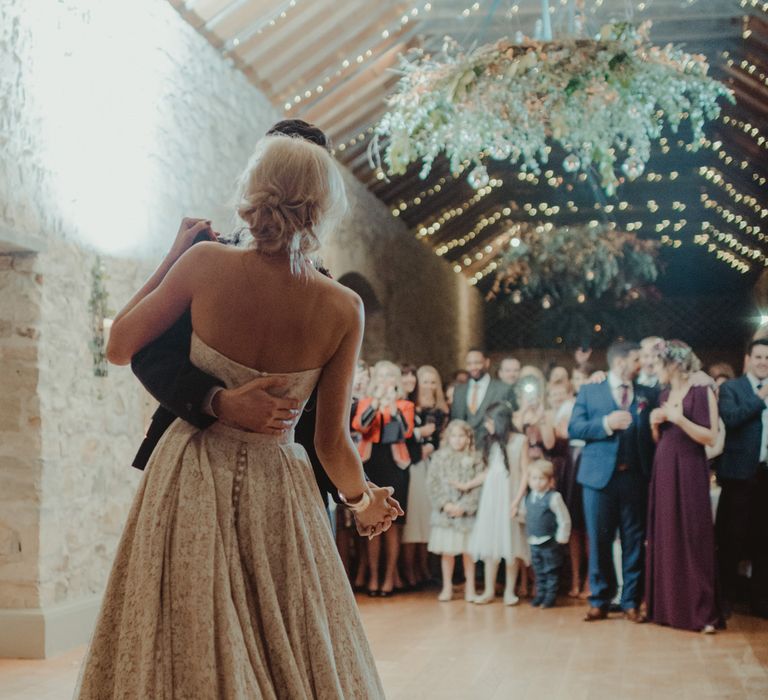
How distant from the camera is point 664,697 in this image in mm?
4336

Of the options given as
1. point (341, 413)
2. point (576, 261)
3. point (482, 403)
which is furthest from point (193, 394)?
point (576, 261)

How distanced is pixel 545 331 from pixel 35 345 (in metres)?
13.3

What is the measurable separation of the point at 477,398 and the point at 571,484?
0.91 m

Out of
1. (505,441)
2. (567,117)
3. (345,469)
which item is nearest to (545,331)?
(505,441)

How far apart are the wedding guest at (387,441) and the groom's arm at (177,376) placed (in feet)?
16.9

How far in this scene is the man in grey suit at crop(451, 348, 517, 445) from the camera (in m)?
7.29

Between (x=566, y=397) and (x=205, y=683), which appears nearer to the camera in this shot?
(x=205, y=683)

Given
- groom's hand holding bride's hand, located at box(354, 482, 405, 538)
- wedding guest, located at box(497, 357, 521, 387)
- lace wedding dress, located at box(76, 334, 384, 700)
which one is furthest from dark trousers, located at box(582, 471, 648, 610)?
lace wedding dress, located at box(76, 334, 384, 700)

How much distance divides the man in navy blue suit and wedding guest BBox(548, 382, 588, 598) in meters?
0.68

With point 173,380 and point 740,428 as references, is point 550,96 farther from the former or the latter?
point 173,380

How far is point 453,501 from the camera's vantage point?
6.88 metres

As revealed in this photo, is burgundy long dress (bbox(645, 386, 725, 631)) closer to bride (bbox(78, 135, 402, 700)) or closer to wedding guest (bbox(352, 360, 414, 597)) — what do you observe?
wedding guest (bbox(352, 360, 414, 597))

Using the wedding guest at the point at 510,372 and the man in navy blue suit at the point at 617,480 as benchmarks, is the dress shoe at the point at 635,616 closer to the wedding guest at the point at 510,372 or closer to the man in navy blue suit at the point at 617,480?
the man in navy blue suit at the point at 617,480

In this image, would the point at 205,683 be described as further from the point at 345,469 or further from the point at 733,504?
the point at 733,504
